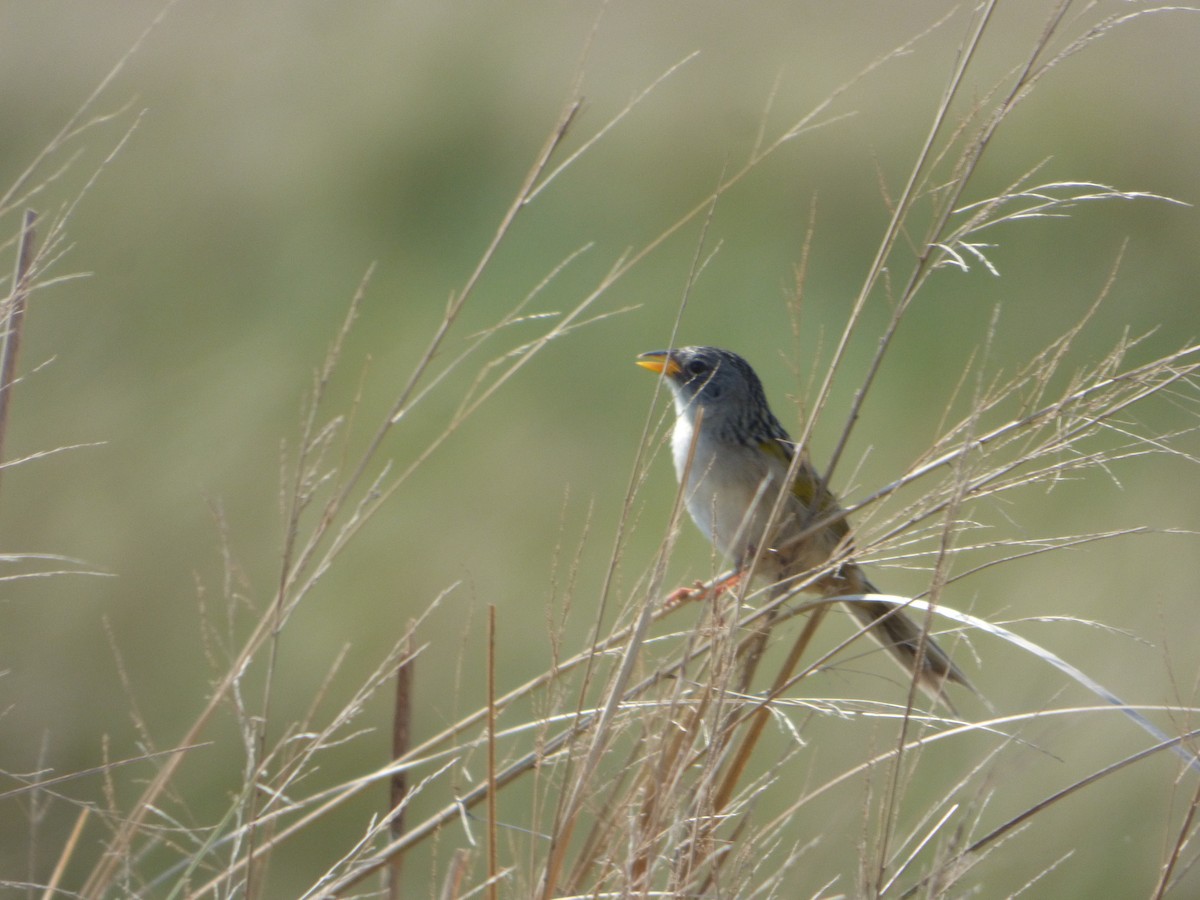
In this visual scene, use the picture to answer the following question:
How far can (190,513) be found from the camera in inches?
314

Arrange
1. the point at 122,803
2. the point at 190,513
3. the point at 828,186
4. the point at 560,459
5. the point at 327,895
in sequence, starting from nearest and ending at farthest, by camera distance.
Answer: the point at 327,895 < the point at 122,803 < the point at 190,513 < the point at 560,459 < the point at 828,186

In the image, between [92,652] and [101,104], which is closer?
[92,652]

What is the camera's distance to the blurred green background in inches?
279

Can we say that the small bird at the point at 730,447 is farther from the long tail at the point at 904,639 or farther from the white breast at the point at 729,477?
the long tail at the point at 904,639

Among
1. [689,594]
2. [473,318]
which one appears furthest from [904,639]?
[473,318]

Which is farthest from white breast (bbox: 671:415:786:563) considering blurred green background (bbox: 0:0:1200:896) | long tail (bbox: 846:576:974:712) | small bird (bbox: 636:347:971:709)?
blurred green background (bbox: 0:0:1200:896)

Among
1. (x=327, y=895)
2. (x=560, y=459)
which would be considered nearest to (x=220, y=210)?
(x=560, y=459)

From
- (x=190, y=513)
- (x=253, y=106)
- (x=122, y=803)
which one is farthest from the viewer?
(x=253, y=106)

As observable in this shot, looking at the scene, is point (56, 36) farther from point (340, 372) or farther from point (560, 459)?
point (560, 459)

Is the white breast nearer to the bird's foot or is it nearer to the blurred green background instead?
the bird's foot

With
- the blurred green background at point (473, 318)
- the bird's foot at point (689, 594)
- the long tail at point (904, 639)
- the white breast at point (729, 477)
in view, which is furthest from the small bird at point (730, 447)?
the blurred green background at point (473, 318)

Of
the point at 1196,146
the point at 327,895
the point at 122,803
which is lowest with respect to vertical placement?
the point at 122,803

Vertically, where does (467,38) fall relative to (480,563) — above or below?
above

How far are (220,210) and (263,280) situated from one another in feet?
2.16
